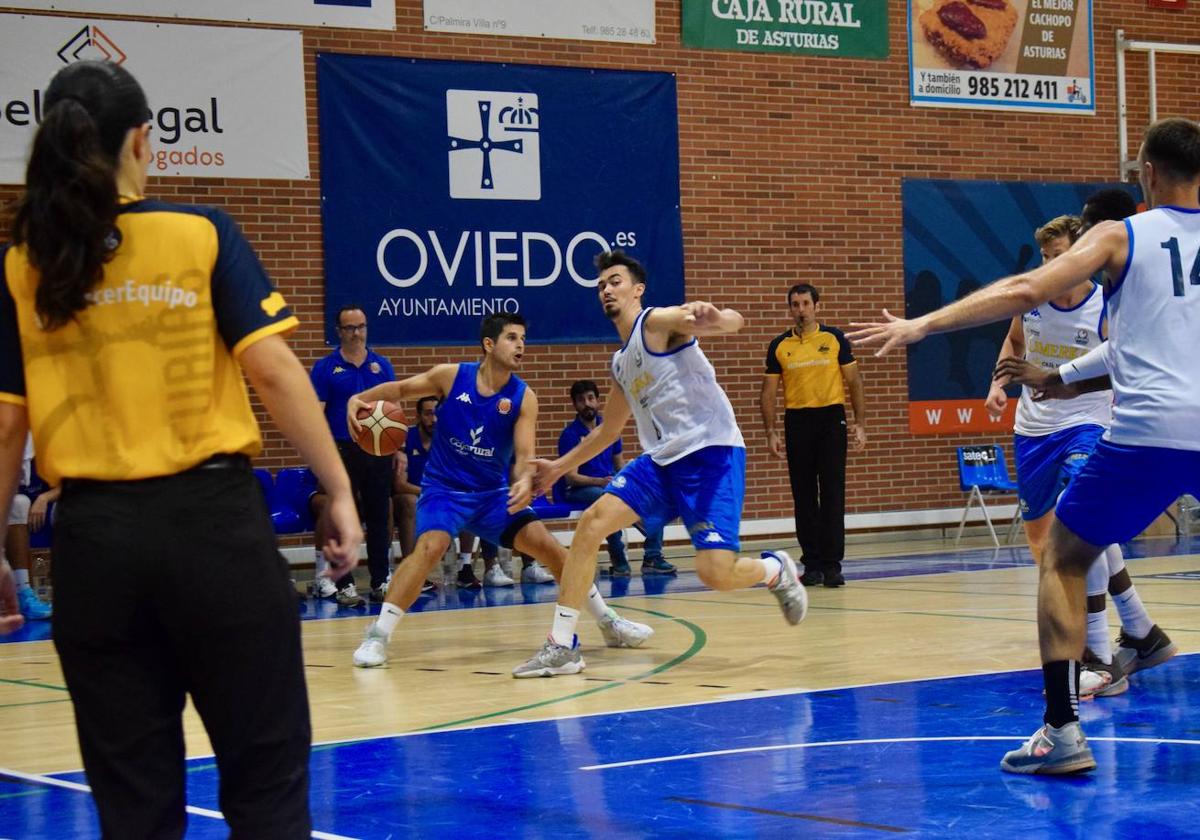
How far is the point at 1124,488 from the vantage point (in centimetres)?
458

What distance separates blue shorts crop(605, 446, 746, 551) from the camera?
295 inches

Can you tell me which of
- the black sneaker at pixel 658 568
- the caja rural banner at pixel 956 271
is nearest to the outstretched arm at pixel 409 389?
the black sneaker at pixel 658 568

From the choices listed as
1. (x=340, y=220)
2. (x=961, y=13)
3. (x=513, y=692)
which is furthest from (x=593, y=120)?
(x=513, y=692)

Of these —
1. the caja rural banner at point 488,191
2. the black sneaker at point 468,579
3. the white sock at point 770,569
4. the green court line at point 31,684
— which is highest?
the caja rural banner at point 488,191

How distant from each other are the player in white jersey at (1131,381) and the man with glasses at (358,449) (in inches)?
290

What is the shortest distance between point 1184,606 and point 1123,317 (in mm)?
5232

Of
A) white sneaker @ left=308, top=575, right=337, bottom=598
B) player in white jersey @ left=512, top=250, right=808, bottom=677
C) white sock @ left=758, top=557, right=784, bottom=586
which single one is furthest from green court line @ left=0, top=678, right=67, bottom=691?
white sneaker @ left=308, top=575, right=337, bottom=598

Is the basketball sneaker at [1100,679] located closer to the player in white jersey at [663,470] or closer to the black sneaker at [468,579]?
the player in white jersey at [663,470]

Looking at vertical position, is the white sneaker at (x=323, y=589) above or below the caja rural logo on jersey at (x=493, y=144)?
below

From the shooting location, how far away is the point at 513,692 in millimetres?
6957

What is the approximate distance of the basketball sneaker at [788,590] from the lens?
25.7 feet

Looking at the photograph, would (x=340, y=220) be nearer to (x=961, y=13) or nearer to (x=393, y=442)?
(x=393, y=442)

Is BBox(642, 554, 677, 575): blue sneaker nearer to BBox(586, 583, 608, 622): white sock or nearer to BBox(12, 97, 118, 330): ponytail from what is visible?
BBox(586, 583, 608, 622): white sock

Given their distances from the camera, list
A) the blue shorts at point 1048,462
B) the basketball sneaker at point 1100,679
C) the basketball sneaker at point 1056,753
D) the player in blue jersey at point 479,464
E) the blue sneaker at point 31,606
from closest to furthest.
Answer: the basketball sneaker at point 1056,753 < the basketball sneaker at point 1100,679 < the blue shorts at point 1048,462 < the player in blue jersey at point 479,464 < the blue sneaker at point 31,606
